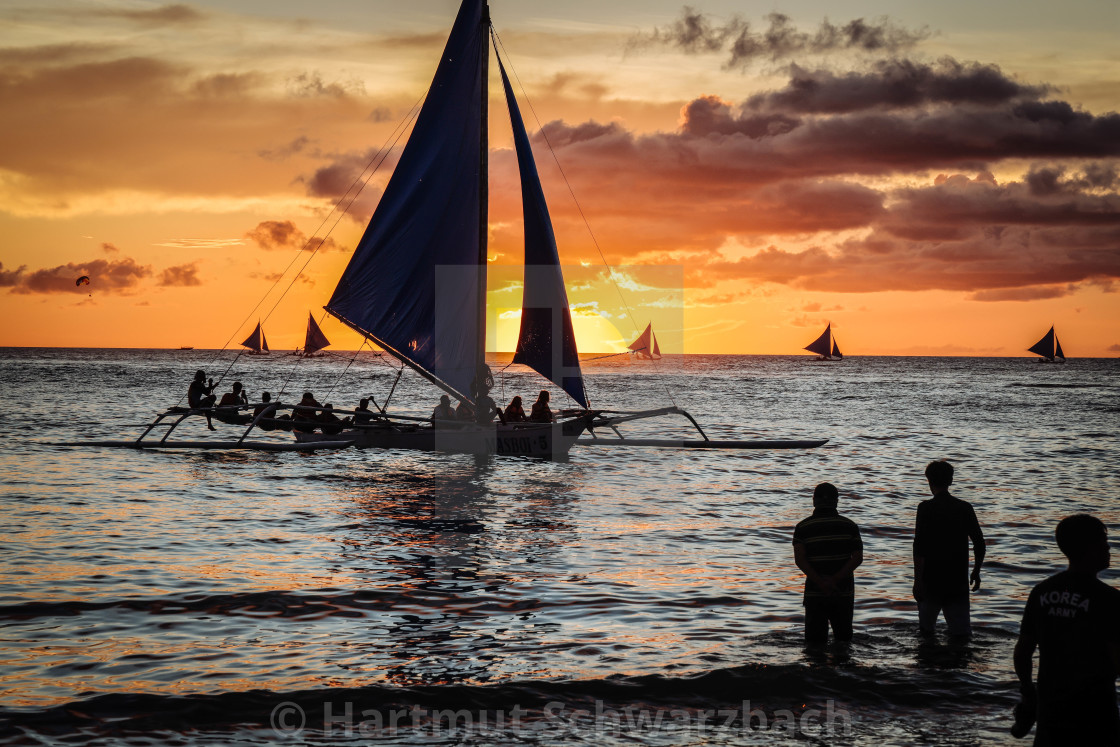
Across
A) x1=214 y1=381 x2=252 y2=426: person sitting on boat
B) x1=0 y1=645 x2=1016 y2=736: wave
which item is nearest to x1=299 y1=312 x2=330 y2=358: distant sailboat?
x1=214 y1=381 x2=252 y2=426: person sitting on boat

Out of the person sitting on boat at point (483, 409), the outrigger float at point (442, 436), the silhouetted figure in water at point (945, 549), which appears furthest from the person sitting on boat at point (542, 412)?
the silhouetted figure in water at point (945, 549)

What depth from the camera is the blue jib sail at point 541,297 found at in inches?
1005

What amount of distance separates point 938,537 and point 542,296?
1748 centimetres

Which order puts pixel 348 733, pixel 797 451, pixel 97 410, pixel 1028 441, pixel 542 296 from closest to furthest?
1. pixel 348 733
2. pixel 542 296
3. pixel 797 451
4. pixel 1028 441
5. pixel 97 410

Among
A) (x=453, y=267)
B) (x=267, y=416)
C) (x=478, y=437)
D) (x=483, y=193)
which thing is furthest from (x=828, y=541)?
(x=267, y=416)

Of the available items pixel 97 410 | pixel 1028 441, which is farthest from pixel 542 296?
pixel 97 410

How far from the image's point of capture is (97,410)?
53.0m

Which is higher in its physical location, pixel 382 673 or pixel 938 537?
pixel 938 537

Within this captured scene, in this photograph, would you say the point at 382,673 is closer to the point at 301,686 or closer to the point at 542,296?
the point at 301,686

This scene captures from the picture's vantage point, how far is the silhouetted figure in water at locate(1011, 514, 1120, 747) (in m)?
5.50

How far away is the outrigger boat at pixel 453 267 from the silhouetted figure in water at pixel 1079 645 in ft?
65.9

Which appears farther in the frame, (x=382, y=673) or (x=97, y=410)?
(x=97, y=410)

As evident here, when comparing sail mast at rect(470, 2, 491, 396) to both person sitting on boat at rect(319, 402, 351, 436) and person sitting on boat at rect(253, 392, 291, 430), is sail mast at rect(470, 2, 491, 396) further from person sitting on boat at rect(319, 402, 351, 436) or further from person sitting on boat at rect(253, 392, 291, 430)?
person sitting on boat at rect(253, 392, 291, 430)

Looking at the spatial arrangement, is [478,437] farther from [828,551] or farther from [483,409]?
[828,551]
